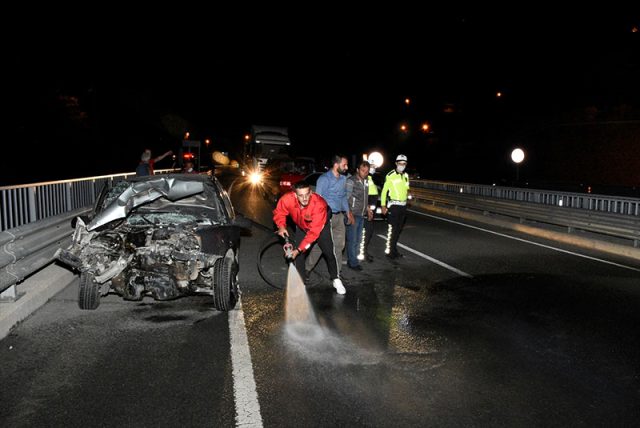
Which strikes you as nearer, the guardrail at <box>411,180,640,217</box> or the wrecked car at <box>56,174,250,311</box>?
the wrecked car at <box>56,174,250,311</box>

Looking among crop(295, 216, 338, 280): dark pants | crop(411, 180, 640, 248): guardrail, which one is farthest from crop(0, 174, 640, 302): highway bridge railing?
crop(295, 216, 338, 280): dark pants

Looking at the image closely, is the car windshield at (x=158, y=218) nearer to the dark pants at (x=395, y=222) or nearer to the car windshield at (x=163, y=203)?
the car windshield at (x=163, y=203)

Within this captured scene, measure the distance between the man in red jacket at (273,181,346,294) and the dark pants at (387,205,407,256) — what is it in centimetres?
308

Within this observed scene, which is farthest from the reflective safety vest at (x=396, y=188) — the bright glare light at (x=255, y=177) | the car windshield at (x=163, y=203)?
the bright glare light at (x=255, y=177)

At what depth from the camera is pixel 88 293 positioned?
6.76 meters

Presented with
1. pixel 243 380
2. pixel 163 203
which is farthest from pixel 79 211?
pixel 243 380

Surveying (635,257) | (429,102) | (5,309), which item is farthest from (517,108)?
(5,309)

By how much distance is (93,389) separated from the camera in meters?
4.61

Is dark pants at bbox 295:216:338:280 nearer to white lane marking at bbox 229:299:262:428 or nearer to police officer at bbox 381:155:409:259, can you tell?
white lane marking at bbox 229:299:262:428

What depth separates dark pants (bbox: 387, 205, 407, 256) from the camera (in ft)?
36.3

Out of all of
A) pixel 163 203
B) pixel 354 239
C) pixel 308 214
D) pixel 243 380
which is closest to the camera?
pixel 243 380

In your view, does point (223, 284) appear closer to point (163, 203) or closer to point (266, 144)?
point (163, 203)

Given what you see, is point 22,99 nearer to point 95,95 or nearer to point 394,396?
point 95,95

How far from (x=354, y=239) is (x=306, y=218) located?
2523 millimetres
